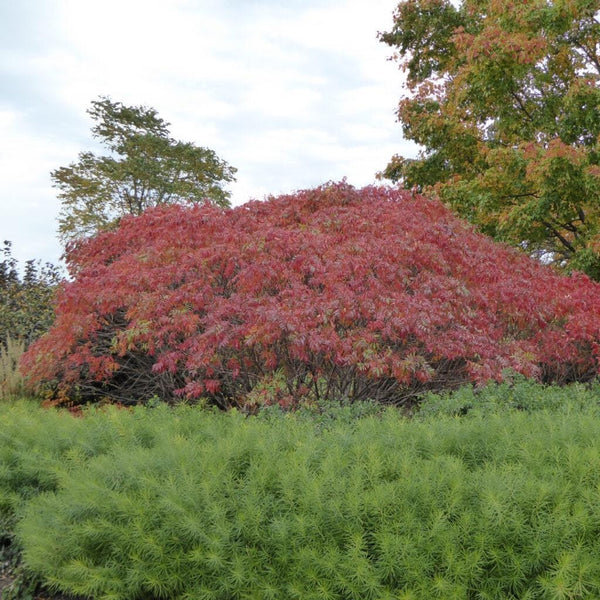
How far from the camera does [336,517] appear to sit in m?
3.22

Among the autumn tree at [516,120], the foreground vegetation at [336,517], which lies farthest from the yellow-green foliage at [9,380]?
the autumn tree at [516,120]

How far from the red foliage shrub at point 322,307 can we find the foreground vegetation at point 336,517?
81.7 inches

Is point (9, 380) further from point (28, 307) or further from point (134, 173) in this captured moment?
point (134, 173)

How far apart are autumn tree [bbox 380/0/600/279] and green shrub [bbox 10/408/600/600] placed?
879cm

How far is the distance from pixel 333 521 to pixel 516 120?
12645mm

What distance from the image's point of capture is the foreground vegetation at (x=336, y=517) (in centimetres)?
302

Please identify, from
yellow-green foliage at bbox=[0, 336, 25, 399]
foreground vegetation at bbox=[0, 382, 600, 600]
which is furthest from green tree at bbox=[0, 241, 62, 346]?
foreground vegetation at bbox=[0, 382, 600, 600]

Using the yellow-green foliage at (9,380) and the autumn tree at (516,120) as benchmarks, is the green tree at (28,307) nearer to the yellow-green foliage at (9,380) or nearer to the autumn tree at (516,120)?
the yellow-green foliage at (9,380)

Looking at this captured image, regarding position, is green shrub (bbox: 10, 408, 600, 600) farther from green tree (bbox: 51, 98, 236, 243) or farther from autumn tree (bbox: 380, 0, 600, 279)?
green tree (bbox: 51, 98, 236, 243)

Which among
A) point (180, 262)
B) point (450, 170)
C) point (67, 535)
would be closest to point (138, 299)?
point (180, 262)

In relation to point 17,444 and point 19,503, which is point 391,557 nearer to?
point 19,503

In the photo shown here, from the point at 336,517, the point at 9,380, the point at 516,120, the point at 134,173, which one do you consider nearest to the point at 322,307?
the point at 336,517

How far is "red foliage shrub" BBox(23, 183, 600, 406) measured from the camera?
6.45 meters

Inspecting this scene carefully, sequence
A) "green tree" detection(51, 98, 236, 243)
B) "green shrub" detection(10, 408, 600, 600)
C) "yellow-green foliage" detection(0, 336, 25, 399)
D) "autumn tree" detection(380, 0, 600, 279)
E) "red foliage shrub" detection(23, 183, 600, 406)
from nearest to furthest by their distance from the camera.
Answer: "green shrub" detection(10, 408, 600, 600) < "red foliage shrub" detection(23, 183, 600, 406) < "yellow-green foliage" detection(0, 336, 25, 399) < "autumn tree" detection(380, 0, 600, 279) < "green tree" detection(51, 98, 236, 243)
